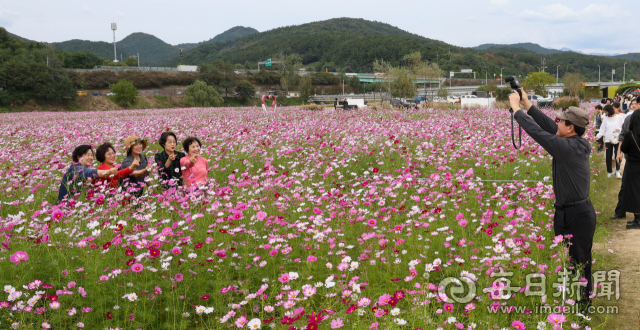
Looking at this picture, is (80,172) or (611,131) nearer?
(80,172)

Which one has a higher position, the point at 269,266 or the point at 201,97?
the point at 201,97

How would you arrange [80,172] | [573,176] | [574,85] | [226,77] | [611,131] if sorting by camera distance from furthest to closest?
[226,77]
[574,85]
[611,131]
[80,172]
[573,176]

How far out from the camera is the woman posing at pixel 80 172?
5.89 meters

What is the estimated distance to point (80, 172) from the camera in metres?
6.14

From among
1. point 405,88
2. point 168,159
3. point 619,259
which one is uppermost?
point 405,88

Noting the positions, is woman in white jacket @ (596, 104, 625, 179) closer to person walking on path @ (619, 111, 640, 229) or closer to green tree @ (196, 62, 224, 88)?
person walking on path @ (619, 111, 640, 229)

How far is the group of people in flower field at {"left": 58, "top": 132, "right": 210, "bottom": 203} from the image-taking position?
5953mm

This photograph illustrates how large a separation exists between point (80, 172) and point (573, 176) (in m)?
6.00

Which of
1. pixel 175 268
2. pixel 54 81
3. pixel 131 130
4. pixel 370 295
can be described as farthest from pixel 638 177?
pixel 54 81

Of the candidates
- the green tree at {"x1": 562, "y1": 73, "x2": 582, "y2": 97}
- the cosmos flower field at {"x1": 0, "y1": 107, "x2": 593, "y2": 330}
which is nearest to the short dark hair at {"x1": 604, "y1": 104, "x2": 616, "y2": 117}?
the cosmos flower field at {"x1": 0, "y1": 107, "x2": 593, "y2": 330}

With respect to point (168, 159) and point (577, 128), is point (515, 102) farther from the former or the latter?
point (168, 159)

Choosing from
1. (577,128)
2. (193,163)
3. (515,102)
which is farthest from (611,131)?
(193,163)

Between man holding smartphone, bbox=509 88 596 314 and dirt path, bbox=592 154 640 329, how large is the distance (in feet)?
1.29

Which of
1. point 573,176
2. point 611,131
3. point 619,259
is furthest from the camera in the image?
point 611,131
